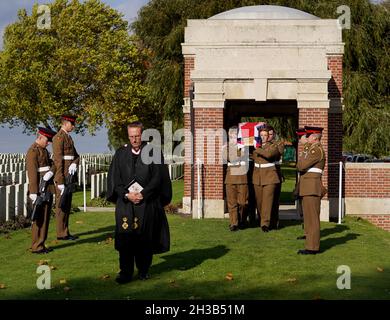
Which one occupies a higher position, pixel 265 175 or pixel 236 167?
pixel 236 167

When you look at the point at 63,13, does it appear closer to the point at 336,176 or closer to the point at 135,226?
the point at 336,176

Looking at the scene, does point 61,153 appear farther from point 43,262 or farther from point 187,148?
point 187,148

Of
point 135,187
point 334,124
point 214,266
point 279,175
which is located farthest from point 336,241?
point 334,124

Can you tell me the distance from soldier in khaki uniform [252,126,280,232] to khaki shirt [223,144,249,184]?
49 cm

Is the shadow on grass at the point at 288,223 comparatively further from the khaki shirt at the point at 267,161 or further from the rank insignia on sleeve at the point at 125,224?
the rank insignia on sleeve at the point at 125,224

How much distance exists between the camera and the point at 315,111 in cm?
1653

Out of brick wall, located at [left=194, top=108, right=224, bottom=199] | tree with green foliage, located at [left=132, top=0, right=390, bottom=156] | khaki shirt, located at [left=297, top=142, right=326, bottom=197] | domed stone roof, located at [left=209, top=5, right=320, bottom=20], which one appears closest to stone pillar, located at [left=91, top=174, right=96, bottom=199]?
brick wall, located at [left=194, top=108, right=224, bottom=199]

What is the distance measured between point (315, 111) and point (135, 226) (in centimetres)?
890

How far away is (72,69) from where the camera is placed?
39906 mm

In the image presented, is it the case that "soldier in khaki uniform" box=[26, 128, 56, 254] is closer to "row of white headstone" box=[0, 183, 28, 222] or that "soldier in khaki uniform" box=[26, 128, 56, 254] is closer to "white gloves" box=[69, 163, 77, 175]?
"white gloves" box=[69, 163, 77, 175]

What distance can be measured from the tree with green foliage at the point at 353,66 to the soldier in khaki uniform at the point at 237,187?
16012mm

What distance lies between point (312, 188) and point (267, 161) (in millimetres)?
2863

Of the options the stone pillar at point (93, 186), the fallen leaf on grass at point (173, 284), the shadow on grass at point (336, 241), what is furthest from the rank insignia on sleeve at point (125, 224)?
the stone pillar at point (93, 186)
